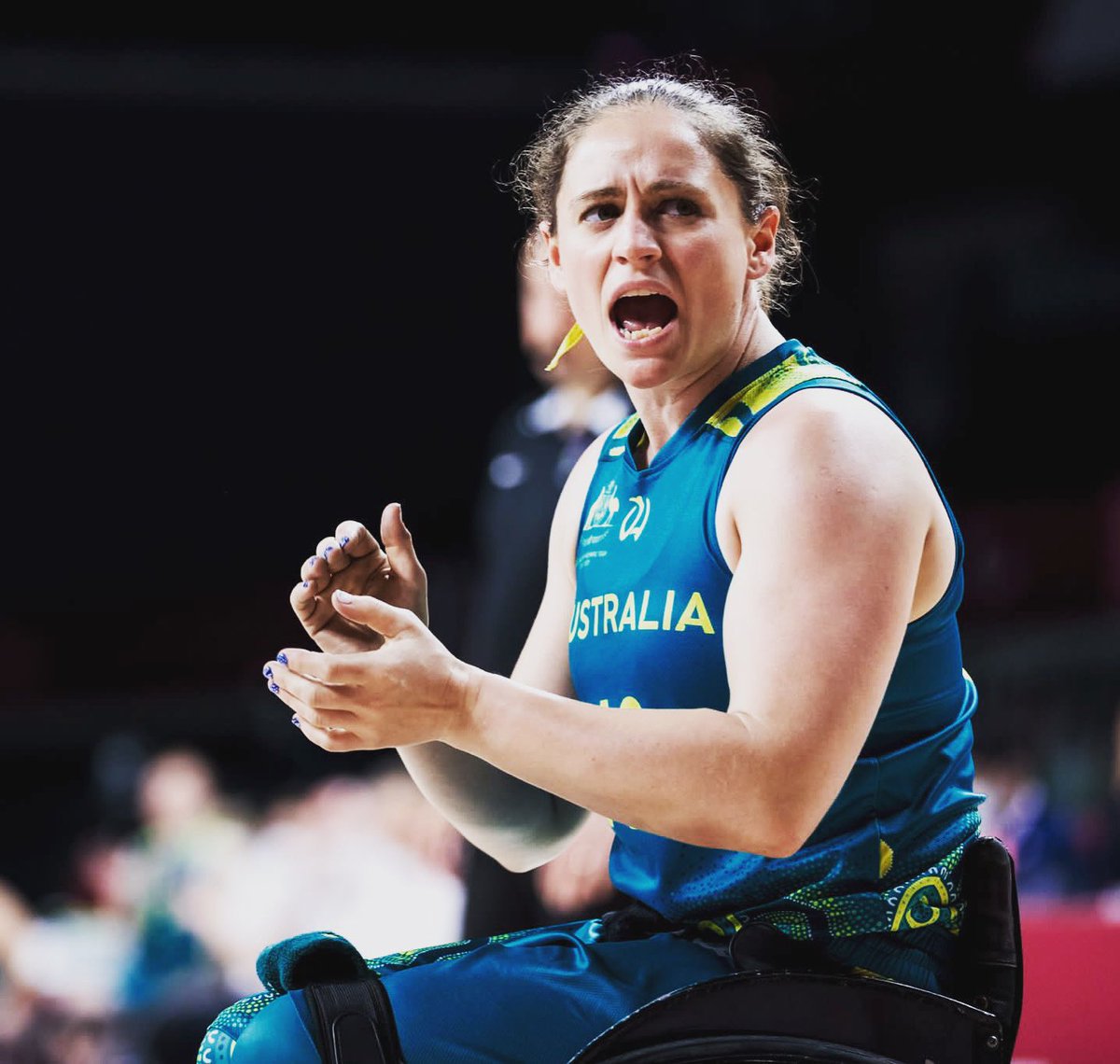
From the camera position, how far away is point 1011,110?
336 inches

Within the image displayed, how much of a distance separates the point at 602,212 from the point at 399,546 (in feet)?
1.22

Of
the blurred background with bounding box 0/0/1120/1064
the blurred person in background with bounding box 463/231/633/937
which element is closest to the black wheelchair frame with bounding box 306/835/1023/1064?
the blurred person in background with bounding box 463/231/633/937

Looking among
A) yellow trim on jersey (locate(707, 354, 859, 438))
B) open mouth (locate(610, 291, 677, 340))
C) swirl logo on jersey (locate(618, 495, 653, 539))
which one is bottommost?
swirl logo on jersey (locate(618, 495, 653, 539))

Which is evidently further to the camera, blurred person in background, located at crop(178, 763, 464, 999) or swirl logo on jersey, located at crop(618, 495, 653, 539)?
blurred person in background, located at crop(178, 763, 464, 999)

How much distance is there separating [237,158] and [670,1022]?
7.90 m

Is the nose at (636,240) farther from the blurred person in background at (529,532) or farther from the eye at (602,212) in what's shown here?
the blurred person in background at (529,532)

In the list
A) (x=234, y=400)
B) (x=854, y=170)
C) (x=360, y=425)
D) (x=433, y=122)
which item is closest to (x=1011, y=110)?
(x=854, y=170)

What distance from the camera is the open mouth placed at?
57.7 inches

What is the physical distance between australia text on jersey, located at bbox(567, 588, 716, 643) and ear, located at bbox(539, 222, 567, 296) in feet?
1.07

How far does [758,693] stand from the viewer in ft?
3.92

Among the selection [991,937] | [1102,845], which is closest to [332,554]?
[991,937]

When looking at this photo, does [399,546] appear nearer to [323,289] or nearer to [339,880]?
[339,880]

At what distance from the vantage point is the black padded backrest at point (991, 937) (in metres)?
1.40

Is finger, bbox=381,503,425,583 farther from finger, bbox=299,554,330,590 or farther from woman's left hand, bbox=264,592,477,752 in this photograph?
woman's left hand, bbox=264,592,477,752
